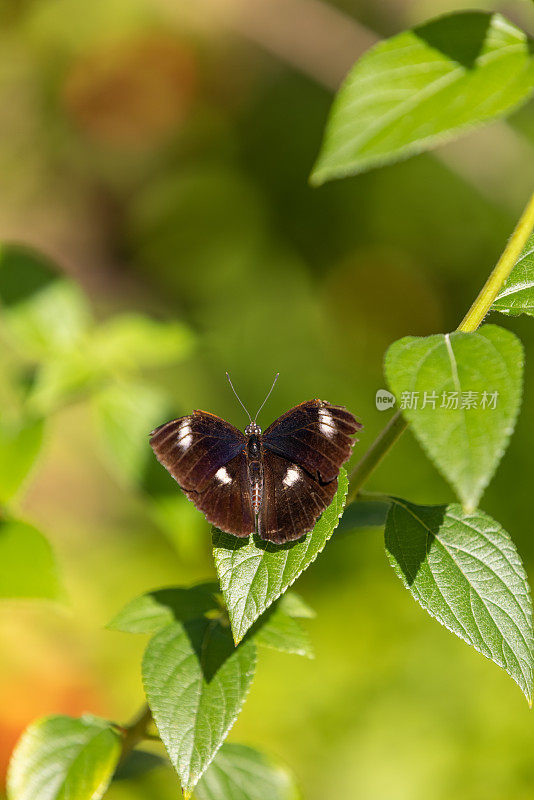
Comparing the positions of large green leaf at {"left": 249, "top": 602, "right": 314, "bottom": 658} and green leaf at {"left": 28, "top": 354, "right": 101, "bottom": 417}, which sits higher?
large green leaf at {"left": 249, "top": 602, "right": 314, "bottom": 658}

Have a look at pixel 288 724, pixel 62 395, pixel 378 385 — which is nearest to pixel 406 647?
pixel 288 724

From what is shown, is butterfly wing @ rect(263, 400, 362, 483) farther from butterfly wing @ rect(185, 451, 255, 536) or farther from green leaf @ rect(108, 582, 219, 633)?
green leaf @ rect(108, 582, 219, 633)

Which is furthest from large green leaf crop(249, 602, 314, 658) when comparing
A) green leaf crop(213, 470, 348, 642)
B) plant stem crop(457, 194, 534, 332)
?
plant stem crop(457, 194, 534, 332)

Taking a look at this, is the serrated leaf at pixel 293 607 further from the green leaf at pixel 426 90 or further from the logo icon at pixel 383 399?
the green leaf at pixel 426 90

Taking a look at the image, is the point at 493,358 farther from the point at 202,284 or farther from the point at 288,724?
the point at 202,284

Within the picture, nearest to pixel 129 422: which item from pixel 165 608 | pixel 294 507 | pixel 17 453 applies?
pixel 17 453
